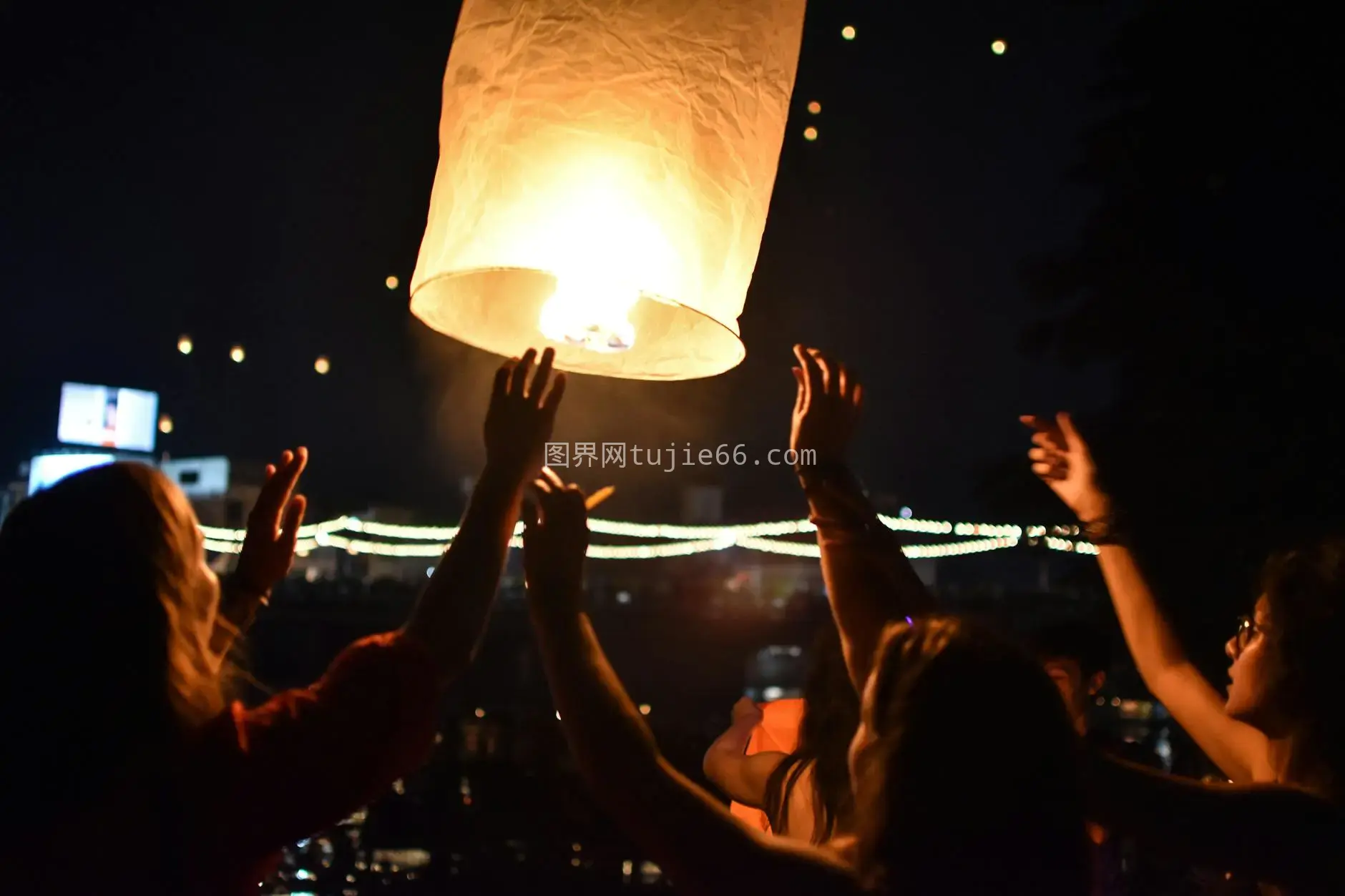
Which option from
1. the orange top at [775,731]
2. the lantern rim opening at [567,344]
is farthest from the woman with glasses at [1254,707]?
the orange top at [775,731]

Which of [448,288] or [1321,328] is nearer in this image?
[448,288]

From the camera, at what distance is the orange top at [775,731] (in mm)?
2834

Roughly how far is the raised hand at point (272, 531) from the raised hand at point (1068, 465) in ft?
5.63

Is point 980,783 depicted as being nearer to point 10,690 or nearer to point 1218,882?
point 10,690

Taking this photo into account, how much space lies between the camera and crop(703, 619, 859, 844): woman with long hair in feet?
7.02

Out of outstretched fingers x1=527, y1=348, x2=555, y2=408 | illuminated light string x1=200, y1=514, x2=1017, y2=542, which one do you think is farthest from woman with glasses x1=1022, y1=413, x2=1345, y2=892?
illuminated light string x1=200, y1=514, x2=1017, y2=542

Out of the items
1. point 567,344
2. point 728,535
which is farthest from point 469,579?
point 728,535

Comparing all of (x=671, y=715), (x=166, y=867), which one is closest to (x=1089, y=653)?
(x=166, y=867)

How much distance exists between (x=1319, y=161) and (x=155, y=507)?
682cm

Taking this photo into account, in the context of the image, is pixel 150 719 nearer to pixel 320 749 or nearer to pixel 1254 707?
pixel 320 749

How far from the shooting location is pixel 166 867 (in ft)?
3.76

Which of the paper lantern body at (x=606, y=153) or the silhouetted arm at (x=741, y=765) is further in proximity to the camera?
the silhouetted arm at (x=741, y=765)

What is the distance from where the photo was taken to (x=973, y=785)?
1229mm

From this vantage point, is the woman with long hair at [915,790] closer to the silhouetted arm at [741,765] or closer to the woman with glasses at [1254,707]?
the woman with glasses at [1254,707]
